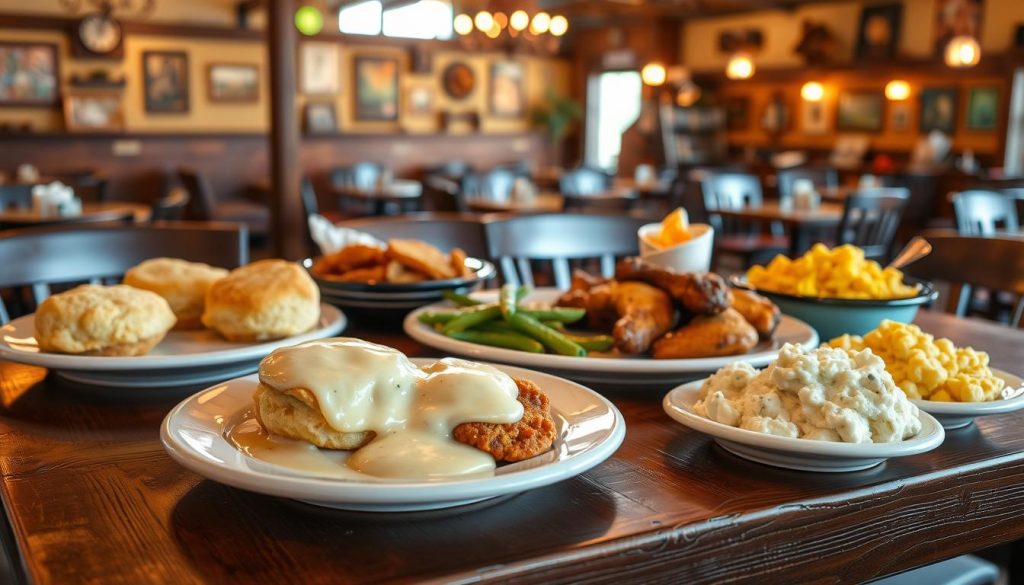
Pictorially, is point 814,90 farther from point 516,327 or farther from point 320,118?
point 516,327

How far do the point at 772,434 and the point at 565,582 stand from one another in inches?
11.0

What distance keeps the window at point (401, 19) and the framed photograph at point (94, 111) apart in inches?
111

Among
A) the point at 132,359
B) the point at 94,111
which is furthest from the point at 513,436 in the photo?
the point at 94,111

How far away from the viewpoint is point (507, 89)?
481 inches

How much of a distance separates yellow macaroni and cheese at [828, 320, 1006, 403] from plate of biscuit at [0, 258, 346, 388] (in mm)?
765

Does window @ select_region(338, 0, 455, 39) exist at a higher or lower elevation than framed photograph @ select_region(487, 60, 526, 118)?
higher

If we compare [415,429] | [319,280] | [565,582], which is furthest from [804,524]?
[319,280]

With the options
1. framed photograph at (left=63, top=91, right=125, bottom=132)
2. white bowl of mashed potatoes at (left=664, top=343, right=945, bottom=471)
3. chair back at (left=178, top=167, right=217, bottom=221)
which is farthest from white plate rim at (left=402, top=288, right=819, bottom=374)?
framed photograph at (left=63, top=91, right=125, bottom=132)

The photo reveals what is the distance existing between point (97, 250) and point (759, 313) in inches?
61.4

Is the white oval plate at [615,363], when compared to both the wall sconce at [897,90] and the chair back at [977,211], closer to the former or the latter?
the chair back at [977,211]

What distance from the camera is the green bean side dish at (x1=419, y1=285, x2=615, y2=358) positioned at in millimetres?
1268

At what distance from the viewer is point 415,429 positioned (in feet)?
2.64

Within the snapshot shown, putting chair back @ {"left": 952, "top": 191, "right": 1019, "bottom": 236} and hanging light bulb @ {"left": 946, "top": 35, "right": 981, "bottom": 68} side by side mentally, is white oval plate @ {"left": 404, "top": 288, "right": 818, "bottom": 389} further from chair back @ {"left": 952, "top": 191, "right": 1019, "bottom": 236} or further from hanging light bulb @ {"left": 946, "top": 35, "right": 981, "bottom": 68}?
hanging light bulb @ {"left": 946, "top": 35, "right": 981, "bottom": 68}

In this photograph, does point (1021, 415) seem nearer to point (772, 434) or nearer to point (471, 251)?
point (772, 434)
